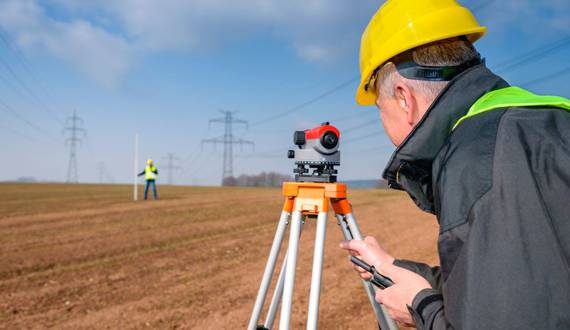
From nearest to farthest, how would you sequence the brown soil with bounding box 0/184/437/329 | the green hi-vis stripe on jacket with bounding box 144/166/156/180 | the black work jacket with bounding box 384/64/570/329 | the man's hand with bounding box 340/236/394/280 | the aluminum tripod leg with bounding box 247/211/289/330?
1. the black work jacket with bounding box 384/64/570/329
2. the man's hand with bounding box 340/236/394/280
3. the aluminum tripod leg with bounding box 247/211/289/330
4. the brown soil with bounding box 0/184/437/329
5. the green hi-vis stripe on jacket with bounding box 144/166/156/180

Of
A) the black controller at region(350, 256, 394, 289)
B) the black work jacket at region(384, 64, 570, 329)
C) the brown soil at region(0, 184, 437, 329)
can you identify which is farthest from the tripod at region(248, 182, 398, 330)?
the brown soil at region(0, 184, 437, 329)

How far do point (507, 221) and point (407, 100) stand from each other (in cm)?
54

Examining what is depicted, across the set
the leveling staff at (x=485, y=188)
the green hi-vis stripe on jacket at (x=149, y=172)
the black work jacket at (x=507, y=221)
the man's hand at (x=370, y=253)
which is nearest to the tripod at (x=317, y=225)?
the man's hand at (x=370, y=253)

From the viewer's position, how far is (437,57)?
1242 millimetres

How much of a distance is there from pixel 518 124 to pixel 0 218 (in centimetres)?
1356

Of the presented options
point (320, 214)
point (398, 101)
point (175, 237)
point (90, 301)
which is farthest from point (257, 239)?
point (398, 101)

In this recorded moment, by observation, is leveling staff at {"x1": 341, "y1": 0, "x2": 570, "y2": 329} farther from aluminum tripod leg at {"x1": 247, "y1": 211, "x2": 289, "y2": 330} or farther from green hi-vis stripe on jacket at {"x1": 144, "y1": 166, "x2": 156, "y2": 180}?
green hi-vis stripe on jacket at {"x1": 144, "y1": 166, "x2": 156, "y2": 180}

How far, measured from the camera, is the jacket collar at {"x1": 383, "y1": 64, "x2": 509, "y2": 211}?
3.61 ft

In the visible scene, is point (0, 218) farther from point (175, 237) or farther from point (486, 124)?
point (486, 124)

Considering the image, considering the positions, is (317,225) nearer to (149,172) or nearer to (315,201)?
(315,201)

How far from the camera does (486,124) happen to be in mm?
940

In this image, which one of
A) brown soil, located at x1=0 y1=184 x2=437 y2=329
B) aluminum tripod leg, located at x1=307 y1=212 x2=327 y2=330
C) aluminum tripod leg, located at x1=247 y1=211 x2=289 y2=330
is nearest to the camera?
aluminum tripod leg, located at x1=307 y1=212 x2=327 y2=330

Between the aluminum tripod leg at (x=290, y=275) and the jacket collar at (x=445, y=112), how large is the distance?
3.96ft

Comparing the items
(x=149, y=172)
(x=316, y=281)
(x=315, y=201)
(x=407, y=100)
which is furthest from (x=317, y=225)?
(x=149, y=172)
